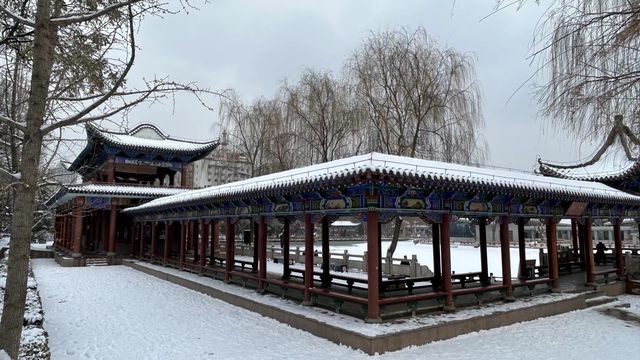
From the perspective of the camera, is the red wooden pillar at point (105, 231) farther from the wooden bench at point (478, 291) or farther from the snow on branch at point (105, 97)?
the snow on branch at point (105, 97)

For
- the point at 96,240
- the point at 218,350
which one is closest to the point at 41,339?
the point at 218,350

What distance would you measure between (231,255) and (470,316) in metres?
7.90

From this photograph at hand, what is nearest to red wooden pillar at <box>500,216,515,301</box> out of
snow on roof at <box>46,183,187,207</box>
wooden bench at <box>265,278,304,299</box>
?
wooden bench at <box>265,278,304,299</box>

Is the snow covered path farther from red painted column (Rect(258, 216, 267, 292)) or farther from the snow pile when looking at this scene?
red painted column (Rect(258, 216, 267, 292))

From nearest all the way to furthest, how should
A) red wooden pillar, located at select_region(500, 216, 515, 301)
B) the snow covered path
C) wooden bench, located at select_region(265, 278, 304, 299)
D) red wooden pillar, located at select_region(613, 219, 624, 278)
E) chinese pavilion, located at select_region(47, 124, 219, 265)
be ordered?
1. the snow covered path
2. wooden bench, located at select_region(265, 278, 304, 299)
3. red wooden pillar, located at select_region(500, 216, 515, 301)
4. red wooden pillar, located at select_region(613, 219, 624, 278)
5. chinese pavilion, located at select_region(47, 124, 219, 265)

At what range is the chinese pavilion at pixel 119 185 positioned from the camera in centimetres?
2286

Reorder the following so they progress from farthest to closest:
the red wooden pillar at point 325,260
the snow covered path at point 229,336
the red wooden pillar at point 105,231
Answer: the red wooden pillar at point 105,231
the red wooden pillar at point 325,260
the snow covered path at point 229,336

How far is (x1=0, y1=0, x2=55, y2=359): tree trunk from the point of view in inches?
180

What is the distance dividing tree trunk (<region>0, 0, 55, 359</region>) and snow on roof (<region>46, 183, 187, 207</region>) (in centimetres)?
1797

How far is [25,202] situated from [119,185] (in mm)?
21563

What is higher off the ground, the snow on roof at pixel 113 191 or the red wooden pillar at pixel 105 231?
the snow on roof at pixel 113 191

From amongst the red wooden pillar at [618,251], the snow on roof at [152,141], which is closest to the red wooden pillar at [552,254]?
the red wooden pillar at [618,251]

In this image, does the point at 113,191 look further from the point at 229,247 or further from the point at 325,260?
the point at 325,260

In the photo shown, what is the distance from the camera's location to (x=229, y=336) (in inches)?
336
